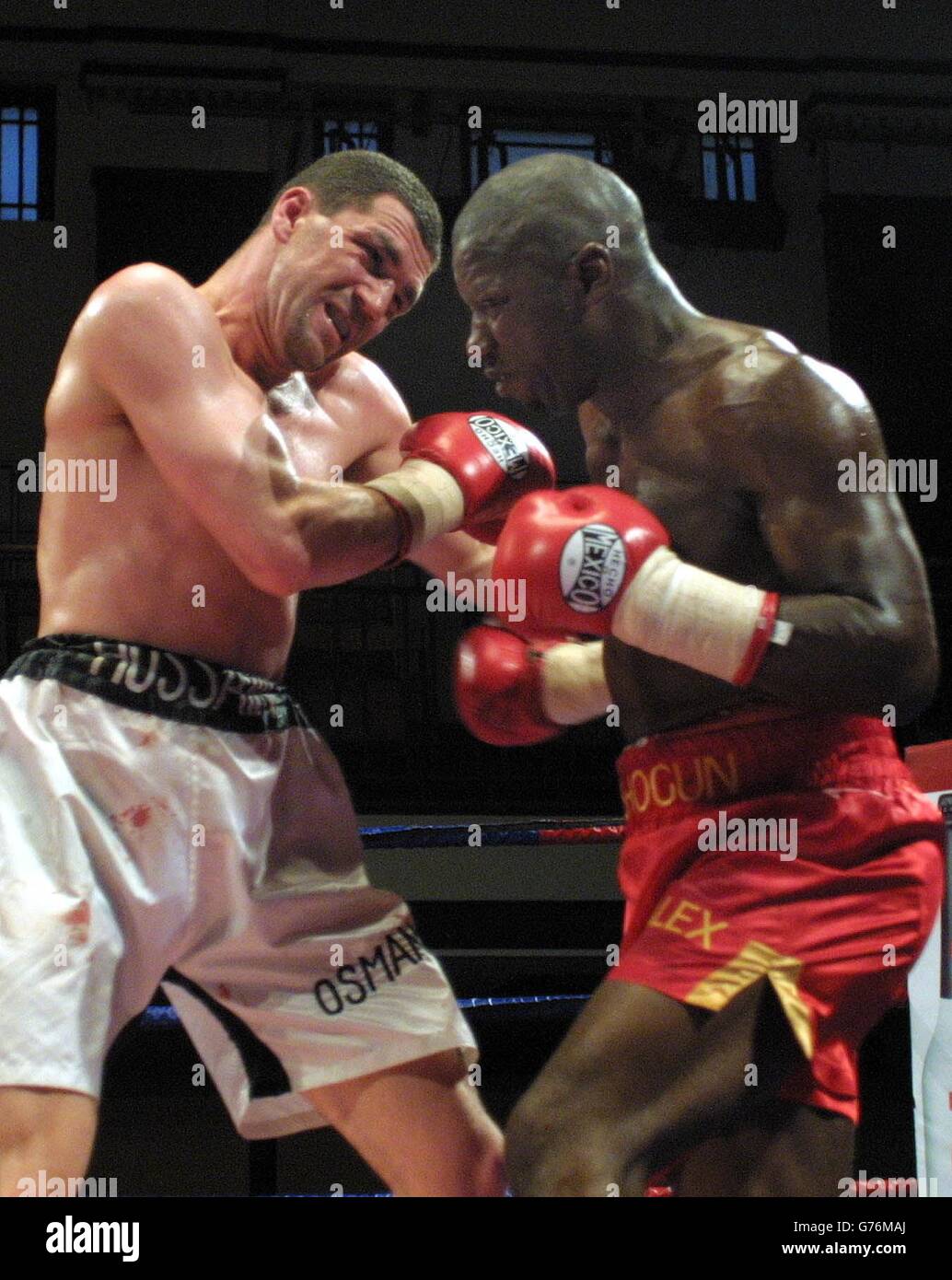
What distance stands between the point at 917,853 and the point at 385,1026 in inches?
25.5

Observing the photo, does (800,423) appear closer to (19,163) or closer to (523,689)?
(523,689)

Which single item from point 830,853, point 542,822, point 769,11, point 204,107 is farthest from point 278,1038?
point 769,11

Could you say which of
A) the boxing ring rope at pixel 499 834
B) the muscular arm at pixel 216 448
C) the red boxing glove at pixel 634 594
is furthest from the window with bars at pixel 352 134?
the red boxing glove at pixel 634 594

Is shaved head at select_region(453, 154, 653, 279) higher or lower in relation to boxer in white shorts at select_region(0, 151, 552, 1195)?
higher

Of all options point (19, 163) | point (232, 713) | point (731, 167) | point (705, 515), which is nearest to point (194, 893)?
point (232, 713)

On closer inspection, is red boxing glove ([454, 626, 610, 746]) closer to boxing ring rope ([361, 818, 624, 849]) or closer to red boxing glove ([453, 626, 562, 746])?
red boxing glove ([453, 626, 562, 746])

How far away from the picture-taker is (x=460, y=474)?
178 cm

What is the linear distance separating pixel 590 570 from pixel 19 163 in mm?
5483

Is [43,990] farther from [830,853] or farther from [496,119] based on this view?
[496,119]

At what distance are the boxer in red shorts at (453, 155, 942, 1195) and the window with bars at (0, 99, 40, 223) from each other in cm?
508

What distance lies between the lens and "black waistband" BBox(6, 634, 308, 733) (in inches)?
66.4

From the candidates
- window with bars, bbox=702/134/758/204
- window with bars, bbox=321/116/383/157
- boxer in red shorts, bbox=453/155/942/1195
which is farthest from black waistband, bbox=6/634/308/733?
window with bars, bbox=702/134/758/204

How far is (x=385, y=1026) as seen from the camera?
68.6 inches

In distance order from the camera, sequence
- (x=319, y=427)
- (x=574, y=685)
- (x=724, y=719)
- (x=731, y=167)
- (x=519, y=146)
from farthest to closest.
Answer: (x=731, y=167) → (x=519, y=146) → (x=319, y=427) → (x=574, y=685) → (x=724, y=719)
